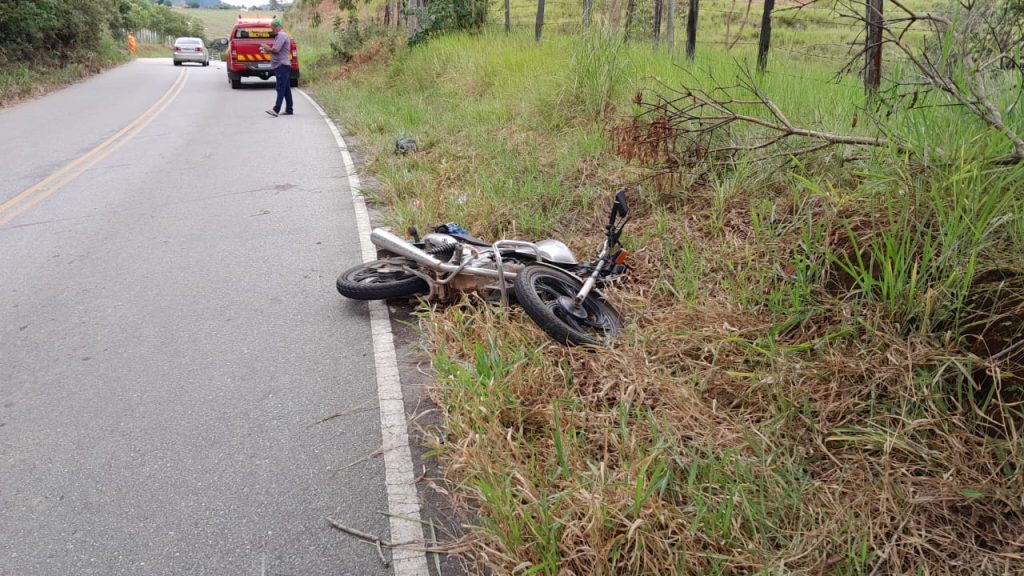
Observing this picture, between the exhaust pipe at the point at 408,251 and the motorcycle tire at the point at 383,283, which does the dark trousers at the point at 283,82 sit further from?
the exhaust pipe at the point at 408,251

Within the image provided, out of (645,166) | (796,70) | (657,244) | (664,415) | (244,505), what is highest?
(796,70)

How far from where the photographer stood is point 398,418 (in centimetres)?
389

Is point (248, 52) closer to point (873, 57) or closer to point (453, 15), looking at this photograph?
point (453, 15)

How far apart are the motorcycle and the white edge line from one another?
28 cm

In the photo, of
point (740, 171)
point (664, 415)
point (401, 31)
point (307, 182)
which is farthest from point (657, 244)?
point (401, 31)

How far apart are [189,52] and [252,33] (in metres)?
20.2

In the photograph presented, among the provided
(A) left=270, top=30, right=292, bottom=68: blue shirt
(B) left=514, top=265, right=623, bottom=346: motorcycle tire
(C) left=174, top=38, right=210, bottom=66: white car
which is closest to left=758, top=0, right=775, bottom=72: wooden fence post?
(B) left=514, top=265, right=623, bottom=346: motorcycle tire

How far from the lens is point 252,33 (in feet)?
74.5

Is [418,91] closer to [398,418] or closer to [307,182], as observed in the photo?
[307,182]

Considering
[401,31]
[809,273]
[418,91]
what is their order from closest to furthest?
[809,273], [418,91], [401,31]

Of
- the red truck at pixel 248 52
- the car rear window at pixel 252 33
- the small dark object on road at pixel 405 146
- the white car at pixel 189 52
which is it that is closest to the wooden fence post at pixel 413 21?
the red truck at pixel 248 52

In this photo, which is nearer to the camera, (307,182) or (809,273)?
(809,273)

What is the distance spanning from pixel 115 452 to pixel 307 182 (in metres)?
6.34

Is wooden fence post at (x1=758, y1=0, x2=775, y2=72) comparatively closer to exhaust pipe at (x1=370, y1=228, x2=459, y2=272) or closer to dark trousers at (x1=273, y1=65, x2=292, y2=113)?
exhaust pipe at (x1=370, y1=228, x2=459, y2=272)
